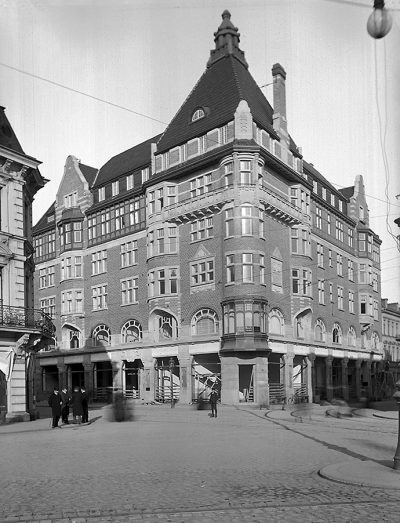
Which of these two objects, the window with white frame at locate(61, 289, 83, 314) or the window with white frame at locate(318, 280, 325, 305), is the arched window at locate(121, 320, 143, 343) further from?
the window with white frame at locate(318, 280, 325, 305)

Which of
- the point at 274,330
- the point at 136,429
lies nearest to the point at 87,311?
the point at 274,330

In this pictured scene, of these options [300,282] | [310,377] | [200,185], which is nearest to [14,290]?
[200,185]

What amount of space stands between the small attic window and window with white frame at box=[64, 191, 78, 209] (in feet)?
48.4

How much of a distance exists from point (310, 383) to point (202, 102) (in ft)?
71.5

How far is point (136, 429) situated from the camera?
70.6 feet

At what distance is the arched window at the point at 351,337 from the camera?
55.1m

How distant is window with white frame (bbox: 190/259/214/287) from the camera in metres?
42.4

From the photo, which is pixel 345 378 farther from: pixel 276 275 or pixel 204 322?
pixel 204 322

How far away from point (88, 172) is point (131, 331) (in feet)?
53.7

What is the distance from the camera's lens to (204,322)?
42781 mm

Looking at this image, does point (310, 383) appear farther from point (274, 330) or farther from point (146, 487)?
point (146, 487)

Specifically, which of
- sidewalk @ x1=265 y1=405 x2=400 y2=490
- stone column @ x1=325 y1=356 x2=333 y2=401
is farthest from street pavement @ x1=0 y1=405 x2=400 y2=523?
stone column @ x1=325 y1=356 x2=333 y2=401

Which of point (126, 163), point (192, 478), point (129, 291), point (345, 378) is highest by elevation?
point (126, 163)

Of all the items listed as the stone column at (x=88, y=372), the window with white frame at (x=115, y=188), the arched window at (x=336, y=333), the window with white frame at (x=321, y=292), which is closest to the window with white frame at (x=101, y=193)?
the window with white frame at (x=115, y=188)
